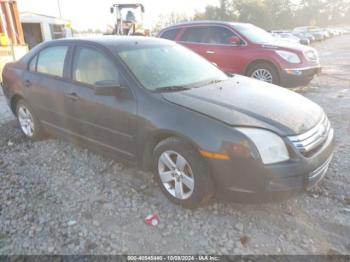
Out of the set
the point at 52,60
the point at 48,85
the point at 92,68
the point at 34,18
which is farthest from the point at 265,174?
the point at 34,18

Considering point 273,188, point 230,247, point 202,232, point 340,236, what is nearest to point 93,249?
point 202,232

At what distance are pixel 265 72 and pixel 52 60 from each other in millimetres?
4860

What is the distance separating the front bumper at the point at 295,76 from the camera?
253 inches

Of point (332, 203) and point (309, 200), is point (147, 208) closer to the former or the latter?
point (309, 200)

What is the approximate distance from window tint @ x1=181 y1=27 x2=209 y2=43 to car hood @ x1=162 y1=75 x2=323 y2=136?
466 centimetres

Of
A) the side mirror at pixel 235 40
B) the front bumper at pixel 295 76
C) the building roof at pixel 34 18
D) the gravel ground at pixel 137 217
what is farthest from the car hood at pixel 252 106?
the building roof at pixel 34 18

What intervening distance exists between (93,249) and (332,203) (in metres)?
2.28

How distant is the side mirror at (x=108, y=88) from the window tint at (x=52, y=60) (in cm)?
103

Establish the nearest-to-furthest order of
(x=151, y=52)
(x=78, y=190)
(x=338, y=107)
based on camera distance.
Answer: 1. (x=78, y=190)
2. (x=151, y=52)
3. (x=338, y=107)

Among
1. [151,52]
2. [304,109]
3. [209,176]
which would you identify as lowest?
[209,176]

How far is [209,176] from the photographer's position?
8.10 ft

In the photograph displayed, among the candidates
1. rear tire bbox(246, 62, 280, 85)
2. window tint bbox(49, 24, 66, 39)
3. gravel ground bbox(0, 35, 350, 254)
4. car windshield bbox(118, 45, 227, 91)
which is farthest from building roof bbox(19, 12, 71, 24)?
car windshield bbox(118, 45, 227, 91)

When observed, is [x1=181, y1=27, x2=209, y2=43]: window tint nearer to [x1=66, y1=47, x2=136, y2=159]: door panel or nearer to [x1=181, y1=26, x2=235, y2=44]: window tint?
[x1=181, y1=26, x2=235, y2=44]: window tint

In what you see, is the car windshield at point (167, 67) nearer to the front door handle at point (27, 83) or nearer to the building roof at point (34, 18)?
the front door handle at point (27, 83)
